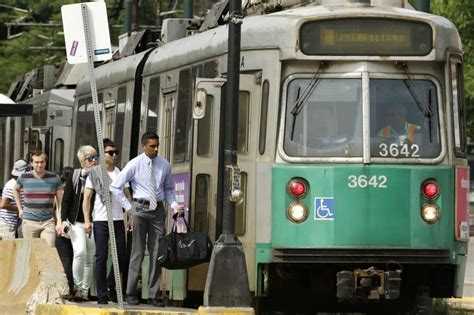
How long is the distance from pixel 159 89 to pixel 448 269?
4.35 m

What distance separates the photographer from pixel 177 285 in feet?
56.7

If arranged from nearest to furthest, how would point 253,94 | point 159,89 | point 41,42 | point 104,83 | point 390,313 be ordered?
1. point 253,94
2. point 390,313
3. point 159,89
4. point 104,83
5. point 41,42

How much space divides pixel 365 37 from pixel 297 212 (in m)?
1.83

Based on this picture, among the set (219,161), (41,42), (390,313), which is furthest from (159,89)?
(41,42)

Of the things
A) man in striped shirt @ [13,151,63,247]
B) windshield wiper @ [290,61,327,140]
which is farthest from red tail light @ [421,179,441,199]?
man in striped shirt @ [13,151,63,247]

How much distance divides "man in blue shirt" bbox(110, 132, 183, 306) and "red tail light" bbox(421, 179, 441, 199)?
2567 mm

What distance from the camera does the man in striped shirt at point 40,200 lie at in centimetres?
1895

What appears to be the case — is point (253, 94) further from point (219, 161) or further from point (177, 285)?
point (177, 285)

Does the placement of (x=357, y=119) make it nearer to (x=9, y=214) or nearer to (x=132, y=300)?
(x=132, y=300)

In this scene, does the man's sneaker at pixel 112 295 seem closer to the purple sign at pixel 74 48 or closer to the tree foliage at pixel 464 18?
the purple sign at pixel 74 48

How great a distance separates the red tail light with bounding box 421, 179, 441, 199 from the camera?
52.8 feet

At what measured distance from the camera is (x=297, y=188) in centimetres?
1602

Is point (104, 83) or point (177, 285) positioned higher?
point (104, 83)

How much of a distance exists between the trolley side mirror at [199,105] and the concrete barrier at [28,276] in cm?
238
